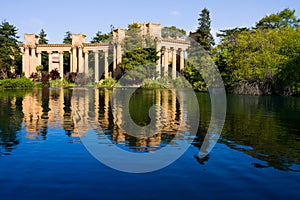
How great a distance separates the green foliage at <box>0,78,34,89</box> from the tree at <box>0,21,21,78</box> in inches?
216

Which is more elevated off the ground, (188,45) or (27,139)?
(188,45)

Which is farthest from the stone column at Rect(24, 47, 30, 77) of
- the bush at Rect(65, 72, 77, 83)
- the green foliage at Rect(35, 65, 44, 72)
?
the bush at Rect(65, 72, 77, 83)

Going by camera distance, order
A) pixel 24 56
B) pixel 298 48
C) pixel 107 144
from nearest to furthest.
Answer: pixel 107 144 < pixel 298 48 < pixel 24 56

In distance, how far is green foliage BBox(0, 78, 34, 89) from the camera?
48.2 m

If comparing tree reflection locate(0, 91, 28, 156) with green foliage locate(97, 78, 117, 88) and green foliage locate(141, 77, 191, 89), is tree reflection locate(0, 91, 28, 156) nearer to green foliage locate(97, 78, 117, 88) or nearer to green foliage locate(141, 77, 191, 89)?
green foliage locate(97, 78, 117, 88)

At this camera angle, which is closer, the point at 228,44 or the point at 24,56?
the point at 228,44

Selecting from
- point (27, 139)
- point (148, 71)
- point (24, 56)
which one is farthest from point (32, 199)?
point (24, 56)

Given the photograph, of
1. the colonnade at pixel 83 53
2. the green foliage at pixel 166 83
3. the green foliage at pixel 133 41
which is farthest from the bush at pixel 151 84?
the colonnade at pixel 83 53

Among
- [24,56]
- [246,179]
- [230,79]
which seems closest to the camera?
[246,179]

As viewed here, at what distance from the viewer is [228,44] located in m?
47.2

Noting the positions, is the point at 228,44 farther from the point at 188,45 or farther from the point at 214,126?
the point at 214,126

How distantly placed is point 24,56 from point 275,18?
1811 inches

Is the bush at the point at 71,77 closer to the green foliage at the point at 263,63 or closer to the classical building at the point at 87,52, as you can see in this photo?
the classical building at the point at 87,52

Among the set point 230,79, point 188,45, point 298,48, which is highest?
point 188,45
